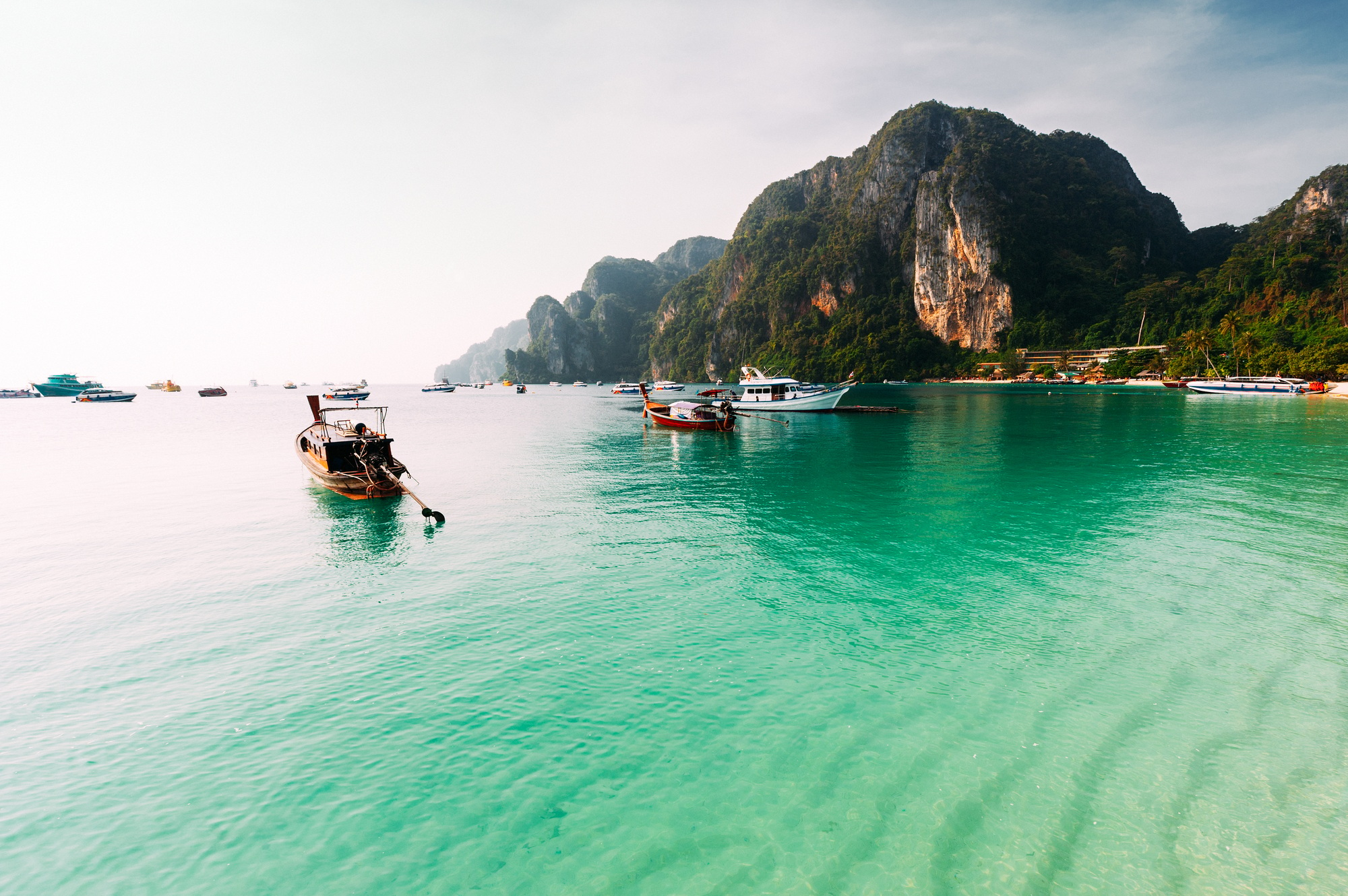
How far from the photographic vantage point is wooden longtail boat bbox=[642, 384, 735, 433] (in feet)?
176

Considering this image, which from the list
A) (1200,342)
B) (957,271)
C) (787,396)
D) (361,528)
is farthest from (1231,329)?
(361,528)

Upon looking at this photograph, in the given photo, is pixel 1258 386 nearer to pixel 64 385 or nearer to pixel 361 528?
pixel 361 528

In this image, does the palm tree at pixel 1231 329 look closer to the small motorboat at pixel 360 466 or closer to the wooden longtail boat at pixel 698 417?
the wooden longtail boat at pixel 698 417

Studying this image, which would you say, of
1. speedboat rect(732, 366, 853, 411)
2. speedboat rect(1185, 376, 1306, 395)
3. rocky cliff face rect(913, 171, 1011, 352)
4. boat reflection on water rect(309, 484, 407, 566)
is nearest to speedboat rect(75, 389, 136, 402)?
speedboat rect(732, 366, 853, 411)

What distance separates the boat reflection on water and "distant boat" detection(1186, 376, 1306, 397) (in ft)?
371

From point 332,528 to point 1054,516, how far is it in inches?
1116

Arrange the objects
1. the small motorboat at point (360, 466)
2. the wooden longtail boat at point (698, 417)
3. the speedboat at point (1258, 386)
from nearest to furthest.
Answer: the small motorboat at point (360, 466), the wooden longtail boat at point (698, 417), the speedboat at point (1258, 386)

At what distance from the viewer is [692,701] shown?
943 cm

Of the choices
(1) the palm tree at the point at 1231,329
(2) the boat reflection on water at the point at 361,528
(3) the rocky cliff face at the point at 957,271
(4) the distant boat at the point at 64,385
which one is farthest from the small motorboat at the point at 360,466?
(3) the rocky cliff face at the point at 957,271

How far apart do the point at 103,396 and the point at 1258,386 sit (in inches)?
8688

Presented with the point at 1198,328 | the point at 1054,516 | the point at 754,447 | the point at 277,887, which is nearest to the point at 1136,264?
the point at 1198,328

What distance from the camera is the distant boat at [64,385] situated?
453 feet

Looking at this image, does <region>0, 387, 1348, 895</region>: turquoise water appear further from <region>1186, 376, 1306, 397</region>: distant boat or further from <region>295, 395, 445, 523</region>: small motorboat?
<region>1186, 376, 1306, 397</region>: distant boat

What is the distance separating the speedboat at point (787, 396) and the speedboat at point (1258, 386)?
200 feet
